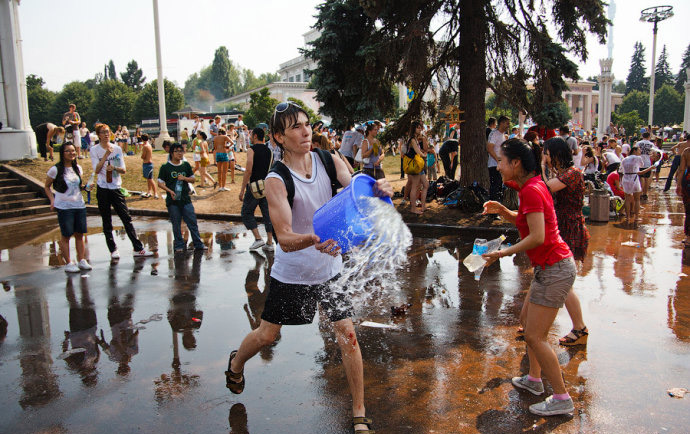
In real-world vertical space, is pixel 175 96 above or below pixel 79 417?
above

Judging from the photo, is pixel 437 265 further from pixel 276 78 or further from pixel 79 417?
pixel 276 78

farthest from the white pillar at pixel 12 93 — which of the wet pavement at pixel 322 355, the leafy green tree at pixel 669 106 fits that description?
the leafy green tree at pixel 669 106

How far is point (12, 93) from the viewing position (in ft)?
67.4

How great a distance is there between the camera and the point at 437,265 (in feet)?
26.9

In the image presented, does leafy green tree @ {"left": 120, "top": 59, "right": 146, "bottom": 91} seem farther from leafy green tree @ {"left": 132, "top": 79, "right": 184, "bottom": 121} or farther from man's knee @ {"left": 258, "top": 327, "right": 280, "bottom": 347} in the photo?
man's knee @ {"left": 258, "top": 327, "right": 280, "bottom": 347}

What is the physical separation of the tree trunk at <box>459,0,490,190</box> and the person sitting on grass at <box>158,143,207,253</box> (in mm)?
6391

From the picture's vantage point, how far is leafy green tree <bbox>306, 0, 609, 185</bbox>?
1145cm

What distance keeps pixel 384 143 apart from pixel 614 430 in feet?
33.1

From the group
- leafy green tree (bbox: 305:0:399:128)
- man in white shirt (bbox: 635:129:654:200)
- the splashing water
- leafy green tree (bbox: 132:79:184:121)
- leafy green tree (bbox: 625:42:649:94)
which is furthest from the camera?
leafy green tree (bbox: 625:42:649:94)

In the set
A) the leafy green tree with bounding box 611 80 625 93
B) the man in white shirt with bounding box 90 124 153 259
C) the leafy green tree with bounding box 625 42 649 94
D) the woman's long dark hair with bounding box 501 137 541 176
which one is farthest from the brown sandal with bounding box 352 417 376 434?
the leafy green tree with bounding box 611 80 625 93

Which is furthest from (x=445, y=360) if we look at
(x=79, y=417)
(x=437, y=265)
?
(x=437, y=265)

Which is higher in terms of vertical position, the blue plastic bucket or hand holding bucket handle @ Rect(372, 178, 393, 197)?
hand holding bucket handle @ Rect(372, 178, 393, 197)

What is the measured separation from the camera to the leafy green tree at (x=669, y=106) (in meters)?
88.1

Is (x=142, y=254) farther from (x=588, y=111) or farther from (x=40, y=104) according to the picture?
(x=588, y=111)
